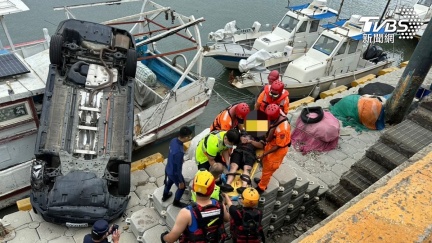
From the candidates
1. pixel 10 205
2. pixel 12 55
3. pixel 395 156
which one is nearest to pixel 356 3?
pixel 395 156

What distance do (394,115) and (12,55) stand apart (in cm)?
815

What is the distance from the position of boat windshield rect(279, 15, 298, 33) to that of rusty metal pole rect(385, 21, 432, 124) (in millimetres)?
5408

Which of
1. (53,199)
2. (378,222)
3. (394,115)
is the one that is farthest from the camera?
(394,115)

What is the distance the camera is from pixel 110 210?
5.54m

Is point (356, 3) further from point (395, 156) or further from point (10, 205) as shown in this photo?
point (10, 205)

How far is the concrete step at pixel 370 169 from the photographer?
5410 mm

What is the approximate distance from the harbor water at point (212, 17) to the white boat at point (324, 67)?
129cm

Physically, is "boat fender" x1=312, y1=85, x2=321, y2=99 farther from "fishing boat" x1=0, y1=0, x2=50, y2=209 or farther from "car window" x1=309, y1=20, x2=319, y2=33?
"fishing boat" x1=0, y1=0, x2=50, y2=209

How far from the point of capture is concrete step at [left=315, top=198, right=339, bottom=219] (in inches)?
231

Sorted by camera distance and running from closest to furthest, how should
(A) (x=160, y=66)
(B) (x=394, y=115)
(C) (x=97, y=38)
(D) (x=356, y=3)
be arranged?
(C) (x=97, y=38)
(B) (x=394, y=115)
(A) (x=160, y=66)
(D) (x=356, y=3)

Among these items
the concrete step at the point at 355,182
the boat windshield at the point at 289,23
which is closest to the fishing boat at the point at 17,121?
the concrete step at the point at 355,182

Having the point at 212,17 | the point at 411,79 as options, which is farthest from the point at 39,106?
the point at 212,17

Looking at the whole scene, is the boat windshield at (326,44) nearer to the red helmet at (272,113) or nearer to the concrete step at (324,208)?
the concrete step at (324,208)

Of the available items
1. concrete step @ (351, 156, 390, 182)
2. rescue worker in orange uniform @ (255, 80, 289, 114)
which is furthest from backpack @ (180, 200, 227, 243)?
concrete step @ (351, 156, 390, 182)
